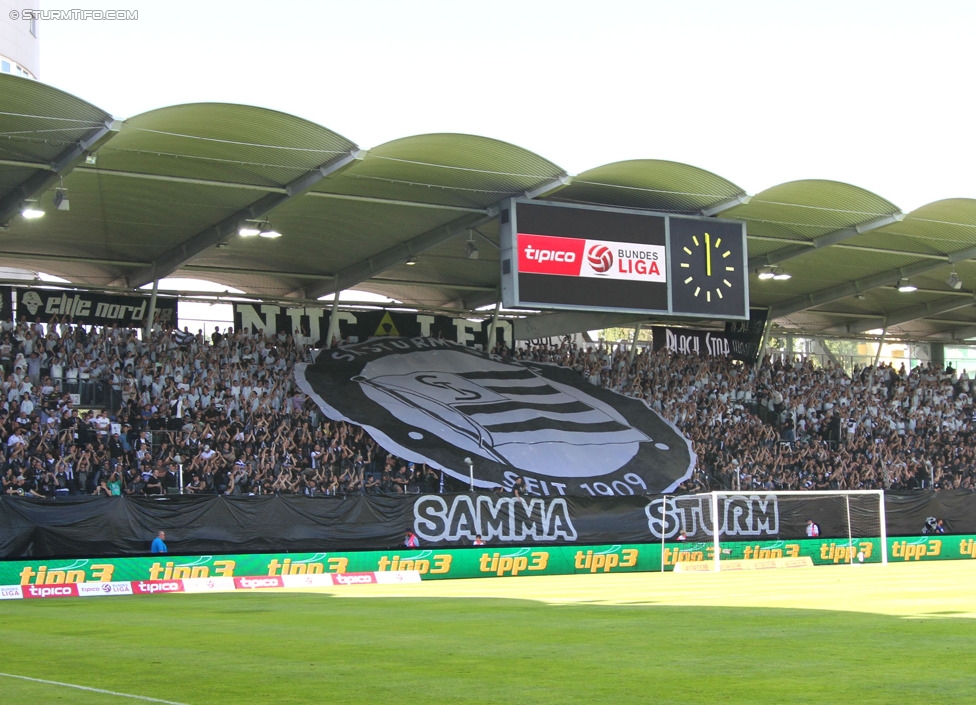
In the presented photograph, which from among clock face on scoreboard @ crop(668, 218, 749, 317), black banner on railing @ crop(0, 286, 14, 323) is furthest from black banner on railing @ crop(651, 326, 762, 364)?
black banner on railing @ crop(0, 286, 14, 323)

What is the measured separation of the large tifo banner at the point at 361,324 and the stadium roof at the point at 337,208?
1.14 meters

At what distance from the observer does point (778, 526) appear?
37312mm

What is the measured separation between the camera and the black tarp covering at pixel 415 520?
26.8 m

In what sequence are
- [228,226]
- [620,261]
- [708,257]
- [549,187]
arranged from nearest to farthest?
[549,187], [620,261], [708,257], [228,226]

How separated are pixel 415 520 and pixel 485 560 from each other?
2150 millimetres

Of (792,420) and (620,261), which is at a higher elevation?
(620,261)

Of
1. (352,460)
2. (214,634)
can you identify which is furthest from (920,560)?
(214,634)

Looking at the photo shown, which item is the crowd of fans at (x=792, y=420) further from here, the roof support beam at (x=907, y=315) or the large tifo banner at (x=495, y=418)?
the roof support beam at (x=907, y=315)

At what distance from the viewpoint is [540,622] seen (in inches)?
615

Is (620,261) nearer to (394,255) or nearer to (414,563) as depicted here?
(394,255)

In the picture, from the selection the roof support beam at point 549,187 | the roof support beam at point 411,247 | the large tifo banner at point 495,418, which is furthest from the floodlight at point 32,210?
the roof support beam at point 549,187

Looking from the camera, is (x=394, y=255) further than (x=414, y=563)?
Yes

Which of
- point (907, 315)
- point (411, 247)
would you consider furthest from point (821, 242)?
point (907, 315)

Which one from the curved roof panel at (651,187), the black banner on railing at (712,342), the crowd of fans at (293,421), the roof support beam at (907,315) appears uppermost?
the curved roof panel at (651,187)
